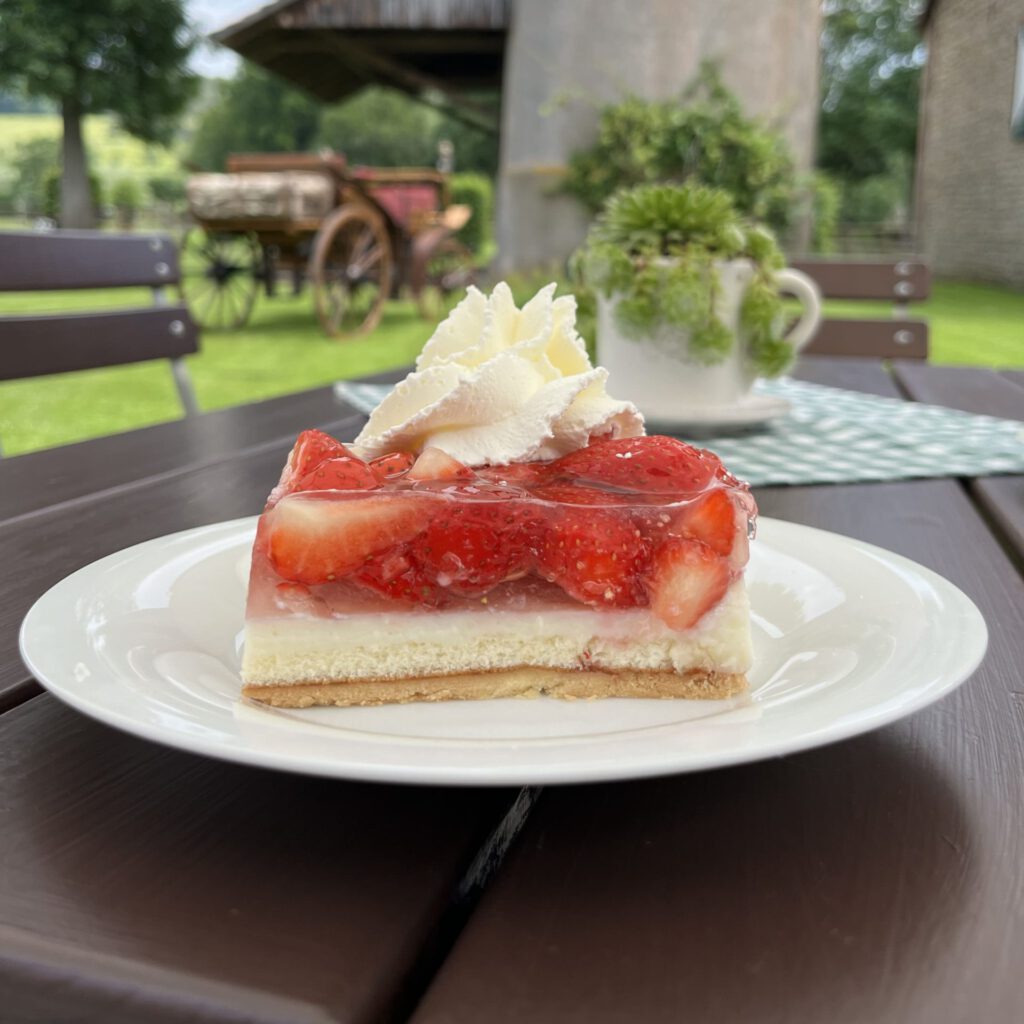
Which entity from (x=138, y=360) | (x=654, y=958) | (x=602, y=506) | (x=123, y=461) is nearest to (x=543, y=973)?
(x=654, y=958)

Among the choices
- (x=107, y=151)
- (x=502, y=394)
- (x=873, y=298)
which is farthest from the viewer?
(x=107, y=151)

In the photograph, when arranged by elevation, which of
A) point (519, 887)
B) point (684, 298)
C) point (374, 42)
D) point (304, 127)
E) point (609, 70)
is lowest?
point (519, 887)

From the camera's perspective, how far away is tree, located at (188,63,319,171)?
97.0 ft

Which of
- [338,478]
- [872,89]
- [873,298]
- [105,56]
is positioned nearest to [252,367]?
[873,298]

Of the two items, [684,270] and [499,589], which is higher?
[684,270]

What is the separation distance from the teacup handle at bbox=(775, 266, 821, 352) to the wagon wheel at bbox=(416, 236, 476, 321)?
716 cm

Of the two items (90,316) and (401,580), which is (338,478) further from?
(90,316)

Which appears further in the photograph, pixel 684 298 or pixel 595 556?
pixel 684 298

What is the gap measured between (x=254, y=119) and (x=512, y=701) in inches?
1265

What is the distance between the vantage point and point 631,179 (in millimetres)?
7859

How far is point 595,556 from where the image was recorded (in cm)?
58

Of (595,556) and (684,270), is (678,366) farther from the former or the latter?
(595,556)

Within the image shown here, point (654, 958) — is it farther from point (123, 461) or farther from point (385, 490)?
point (123, 461)

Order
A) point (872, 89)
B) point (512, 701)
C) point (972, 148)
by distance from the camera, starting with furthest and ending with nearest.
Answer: point (872, 89)
point (972, 148)
point (512, 701)
